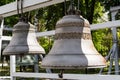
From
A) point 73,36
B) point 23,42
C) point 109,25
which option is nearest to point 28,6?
point 23,42

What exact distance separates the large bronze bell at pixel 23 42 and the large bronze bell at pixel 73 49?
0.85 metres

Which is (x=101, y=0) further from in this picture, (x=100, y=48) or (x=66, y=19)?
(x=66, y=19)

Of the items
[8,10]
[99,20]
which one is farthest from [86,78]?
[99,20]

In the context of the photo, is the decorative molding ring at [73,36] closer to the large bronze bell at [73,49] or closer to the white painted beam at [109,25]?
the large bronze bell at [73,49]

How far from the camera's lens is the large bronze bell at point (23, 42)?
11.0 feet

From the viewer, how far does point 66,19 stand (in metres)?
2.54

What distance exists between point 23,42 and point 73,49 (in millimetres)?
1094

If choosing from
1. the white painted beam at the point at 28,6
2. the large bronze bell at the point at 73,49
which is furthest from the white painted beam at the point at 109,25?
the large bronze bell at the point at 73,49

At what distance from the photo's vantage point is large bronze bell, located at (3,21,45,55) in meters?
3.35

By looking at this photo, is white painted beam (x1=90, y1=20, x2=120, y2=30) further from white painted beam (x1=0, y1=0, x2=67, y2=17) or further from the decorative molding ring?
the decorative molding ring

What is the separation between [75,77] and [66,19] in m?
1.70

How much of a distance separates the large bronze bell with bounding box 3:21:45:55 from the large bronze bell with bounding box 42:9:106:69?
0.85 m

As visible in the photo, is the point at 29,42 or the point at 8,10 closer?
the point at 29,42

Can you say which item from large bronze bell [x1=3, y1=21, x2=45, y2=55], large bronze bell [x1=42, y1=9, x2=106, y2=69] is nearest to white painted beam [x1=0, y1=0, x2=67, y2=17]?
large bronze bell [x1=3, y1=21, x2=45, y2=55]
